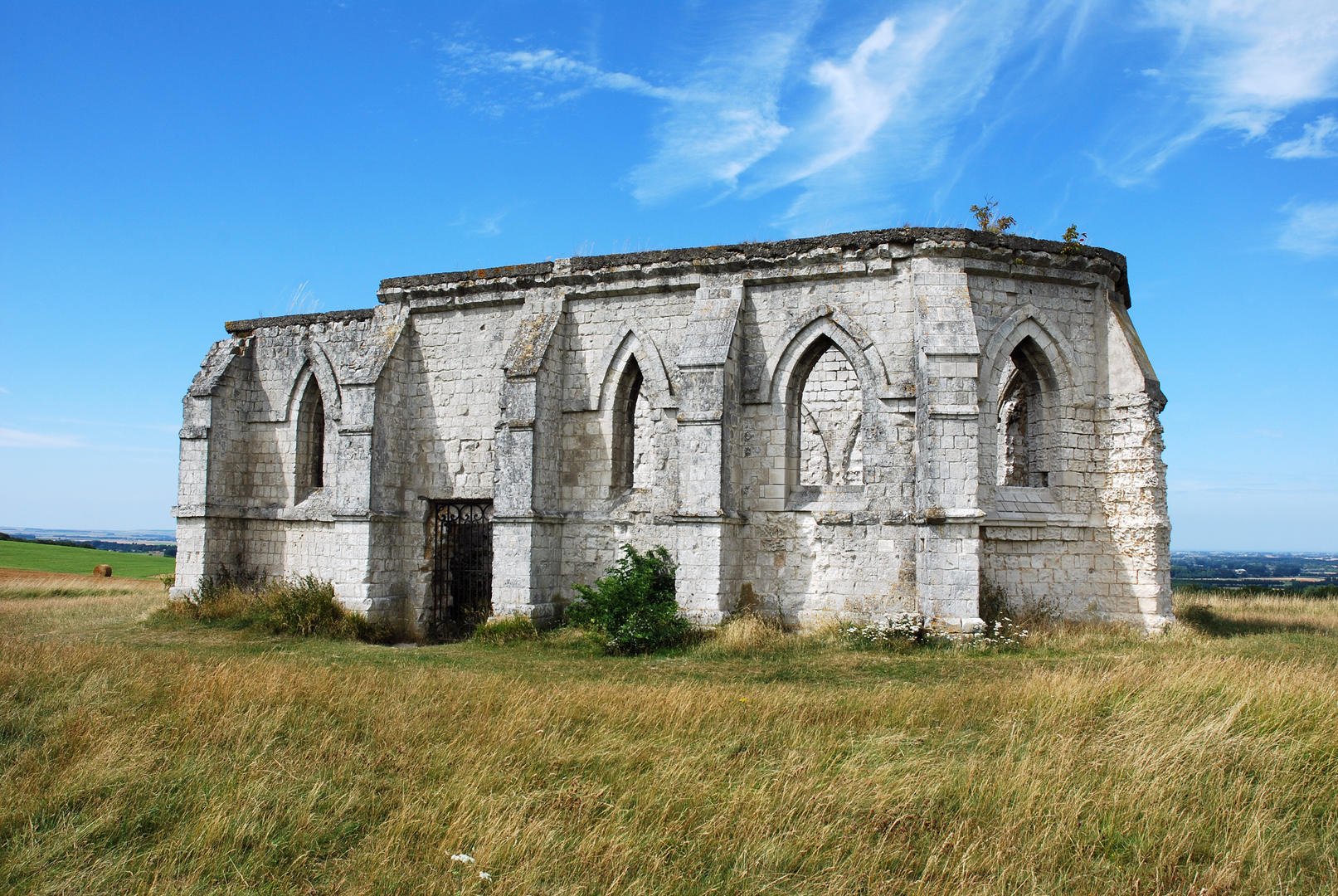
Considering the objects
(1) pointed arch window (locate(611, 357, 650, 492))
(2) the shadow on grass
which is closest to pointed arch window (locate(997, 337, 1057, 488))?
(2) the shadow on grass

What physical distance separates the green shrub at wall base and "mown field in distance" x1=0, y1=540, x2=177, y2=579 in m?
18.4

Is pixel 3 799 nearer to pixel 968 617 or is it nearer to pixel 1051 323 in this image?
pixel 968 617

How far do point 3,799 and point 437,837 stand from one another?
8.89 ft

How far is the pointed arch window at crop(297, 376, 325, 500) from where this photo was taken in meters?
17.2

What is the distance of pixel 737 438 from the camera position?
538 inches

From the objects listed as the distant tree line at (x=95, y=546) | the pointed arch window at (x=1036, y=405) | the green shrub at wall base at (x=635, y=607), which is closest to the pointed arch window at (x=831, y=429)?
the pointed arch window at (x=1036, y=405)

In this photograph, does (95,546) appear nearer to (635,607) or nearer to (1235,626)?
(635,607)

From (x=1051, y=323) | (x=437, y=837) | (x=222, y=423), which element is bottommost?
(x=437, y=837)

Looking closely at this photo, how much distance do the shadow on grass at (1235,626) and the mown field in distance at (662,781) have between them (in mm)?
4532

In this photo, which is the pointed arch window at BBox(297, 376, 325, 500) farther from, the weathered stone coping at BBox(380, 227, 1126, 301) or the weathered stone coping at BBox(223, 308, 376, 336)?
the weathered stone coping at BBox(380, 227, 1126, 301)

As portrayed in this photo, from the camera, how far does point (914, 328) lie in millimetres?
12898

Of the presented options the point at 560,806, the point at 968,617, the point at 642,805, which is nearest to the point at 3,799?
the point at 560,806

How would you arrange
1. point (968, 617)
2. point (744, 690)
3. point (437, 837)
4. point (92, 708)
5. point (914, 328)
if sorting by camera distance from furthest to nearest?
point (914, 328)
point (968, 617)
point (744, 690)
point (92, 708)
point (437, 837)

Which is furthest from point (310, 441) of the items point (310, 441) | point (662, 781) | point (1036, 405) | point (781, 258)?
point (662, 781)
